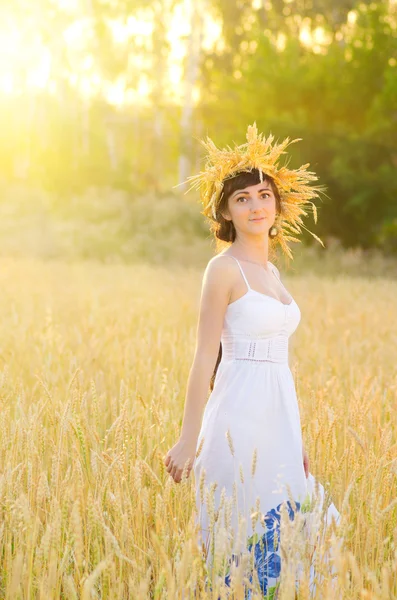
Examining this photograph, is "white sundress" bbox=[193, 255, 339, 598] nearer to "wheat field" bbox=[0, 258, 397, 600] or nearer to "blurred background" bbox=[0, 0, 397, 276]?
"wheat field" bbox=[0, 258, 397, 600]

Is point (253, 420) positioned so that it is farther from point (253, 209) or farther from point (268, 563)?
point (253, 209)

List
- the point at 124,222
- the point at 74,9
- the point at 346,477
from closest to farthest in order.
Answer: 1. the point at 346,477
2. the point at 124,222
3. the point at 74,9

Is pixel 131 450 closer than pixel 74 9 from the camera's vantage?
Yes

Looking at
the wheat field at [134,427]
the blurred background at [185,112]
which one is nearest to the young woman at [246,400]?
the wheat field at [134,427]

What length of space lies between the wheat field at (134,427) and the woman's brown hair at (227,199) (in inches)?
21.8

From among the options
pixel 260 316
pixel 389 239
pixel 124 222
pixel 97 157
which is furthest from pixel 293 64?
pixel 260 316

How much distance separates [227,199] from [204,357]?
0.64 meters

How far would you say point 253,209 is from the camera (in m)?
2.79

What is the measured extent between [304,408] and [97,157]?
83.0ft

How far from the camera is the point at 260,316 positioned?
8.61ft

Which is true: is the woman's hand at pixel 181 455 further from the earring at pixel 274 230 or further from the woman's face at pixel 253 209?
the earring at pixel 274 230

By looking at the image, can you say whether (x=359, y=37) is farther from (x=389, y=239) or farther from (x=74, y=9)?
(x=74, y=9)

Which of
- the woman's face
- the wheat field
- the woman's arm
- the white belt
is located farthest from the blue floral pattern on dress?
the woman's face

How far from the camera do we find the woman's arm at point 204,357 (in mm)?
2494
